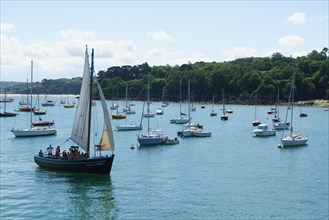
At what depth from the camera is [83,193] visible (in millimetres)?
51000

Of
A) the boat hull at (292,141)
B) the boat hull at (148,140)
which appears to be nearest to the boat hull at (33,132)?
the boat hull at (148,140)

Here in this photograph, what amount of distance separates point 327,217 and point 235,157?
1373 inches

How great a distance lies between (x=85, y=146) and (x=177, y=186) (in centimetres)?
1342

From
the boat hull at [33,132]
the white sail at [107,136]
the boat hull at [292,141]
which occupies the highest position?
the white sail at [107,136]

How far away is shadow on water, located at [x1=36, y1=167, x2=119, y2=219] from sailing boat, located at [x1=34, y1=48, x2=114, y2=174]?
3.09ft

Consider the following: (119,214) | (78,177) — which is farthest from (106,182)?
(119,214)

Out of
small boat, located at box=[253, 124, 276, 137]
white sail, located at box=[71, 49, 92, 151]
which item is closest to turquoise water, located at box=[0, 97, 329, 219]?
white sail, located at box=[71, 49, 92, 151]

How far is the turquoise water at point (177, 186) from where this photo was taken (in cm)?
4459

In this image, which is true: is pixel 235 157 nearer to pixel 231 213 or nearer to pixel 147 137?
pixel 147 137

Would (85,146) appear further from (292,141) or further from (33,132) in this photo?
(33,132)

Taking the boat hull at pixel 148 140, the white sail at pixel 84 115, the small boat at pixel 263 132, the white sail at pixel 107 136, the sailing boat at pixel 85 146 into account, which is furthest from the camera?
the small boat at pixel 263 132

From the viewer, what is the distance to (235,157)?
7831cm

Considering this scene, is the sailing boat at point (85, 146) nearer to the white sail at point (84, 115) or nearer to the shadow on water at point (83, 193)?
the white sail at point (84, 115)

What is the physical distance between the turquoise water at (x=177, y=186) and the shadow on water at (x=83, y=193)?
3.5 inches
